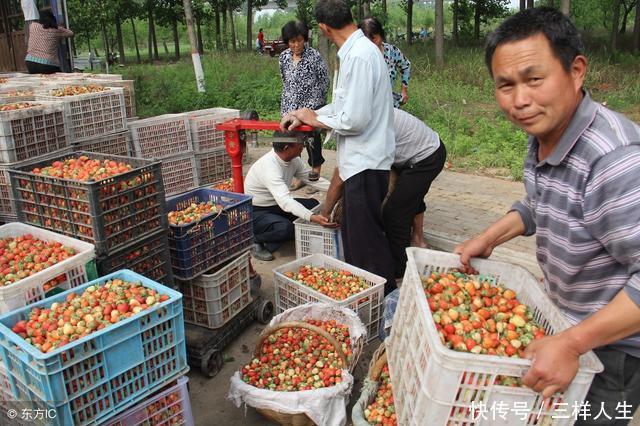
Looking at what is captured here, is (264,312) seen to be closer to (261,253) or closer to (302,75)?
(261,253)

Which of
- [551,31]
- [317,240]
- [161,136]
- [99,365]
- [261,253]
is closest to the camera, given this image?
[551,31]

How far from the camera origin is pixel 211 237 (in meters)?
3.73

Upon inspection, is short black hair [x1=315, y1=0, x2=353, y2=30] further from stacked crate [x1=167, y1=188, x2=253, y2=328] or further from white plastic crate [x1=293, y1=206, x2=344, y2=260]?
white plastic crate [x1=293, y1=206, x2=344, y2=260]

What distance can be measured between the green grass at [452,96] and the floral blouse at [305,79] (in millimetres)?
2518

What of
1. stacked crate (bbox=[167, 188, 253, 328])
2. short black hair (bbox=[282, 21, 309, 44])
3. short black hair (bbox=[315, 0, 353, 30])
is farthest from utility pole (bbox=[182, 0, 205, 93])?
short black hair (bbox=[315, 0, 353, 30])

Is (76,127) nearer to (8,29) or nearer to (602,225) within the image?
(602,225)

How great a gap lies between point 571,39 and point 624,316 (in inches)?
32.7

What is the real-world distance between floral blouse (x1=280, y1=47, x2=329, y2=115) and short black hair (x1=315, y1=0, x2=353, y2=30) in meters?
2.84

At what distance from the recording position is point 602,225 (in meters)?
1.58

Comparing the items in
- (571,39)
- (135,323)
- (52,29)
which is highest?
(52,29)

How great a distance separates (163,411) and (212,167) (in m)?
4.48

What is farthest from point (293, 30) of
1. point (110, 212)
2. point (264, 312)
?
point (110, 212)

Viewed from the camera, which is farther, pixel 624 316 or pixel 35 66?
pixel 35 66

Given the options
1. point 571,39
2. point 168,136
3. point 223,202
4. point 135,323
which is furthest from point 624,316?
point 168,136
